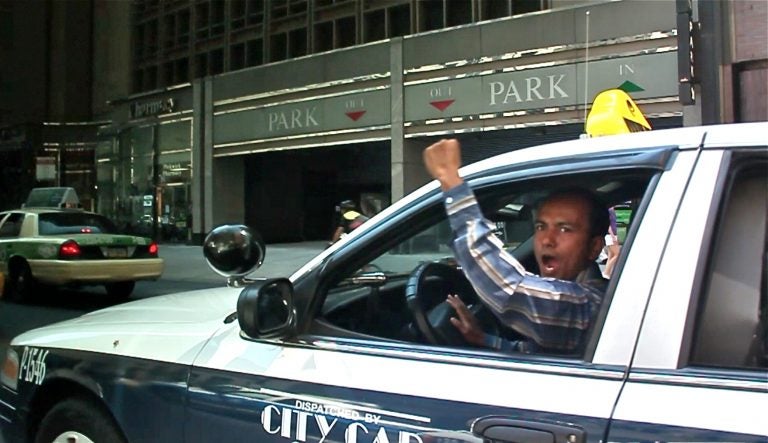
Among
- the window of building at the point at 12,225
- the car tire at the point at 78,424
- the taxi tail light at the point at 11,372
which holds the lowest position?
the car tire at the point at 78,424

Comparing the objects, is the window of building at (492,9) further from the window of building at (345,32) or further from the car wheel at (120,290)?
the car wheel at (120,290)

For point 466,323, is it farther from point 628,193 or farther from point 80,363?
point 80,363

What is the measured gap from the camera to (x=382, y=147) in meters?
26.7

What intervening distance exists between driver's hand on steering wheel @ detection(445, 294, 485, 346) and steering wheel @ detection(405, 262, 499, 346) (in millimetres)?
21

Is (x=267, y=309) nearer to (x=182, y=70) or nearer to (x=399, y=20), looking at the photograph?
(x=399, y=20)

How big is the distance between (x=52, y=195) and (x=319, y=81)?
28.4 feet

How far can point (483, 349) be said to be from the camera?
2133 millimetres

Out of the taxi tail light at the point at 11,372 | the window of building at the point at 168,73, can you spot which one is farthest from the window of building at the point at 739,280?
the window of building at the point at 168,73

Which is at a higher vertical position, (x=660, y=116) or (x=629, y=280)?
(x=660, y=116)

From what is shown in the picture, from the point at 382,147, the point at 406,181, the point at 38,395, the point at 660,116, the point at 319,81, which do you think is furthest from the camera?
the point at 382,147

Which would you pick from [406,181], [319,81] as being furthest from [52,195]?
[406,181]

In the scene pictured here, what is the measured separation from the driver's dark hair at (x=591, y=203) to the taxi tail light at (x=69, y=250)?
1045 centimetres

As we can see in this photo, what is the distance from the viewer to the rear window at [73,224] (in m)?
11.9

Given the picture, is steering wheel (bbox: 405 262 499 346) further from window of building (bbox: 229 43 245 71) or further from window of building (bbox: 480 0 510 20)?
window of building (bbox: 229 43 245 71)
